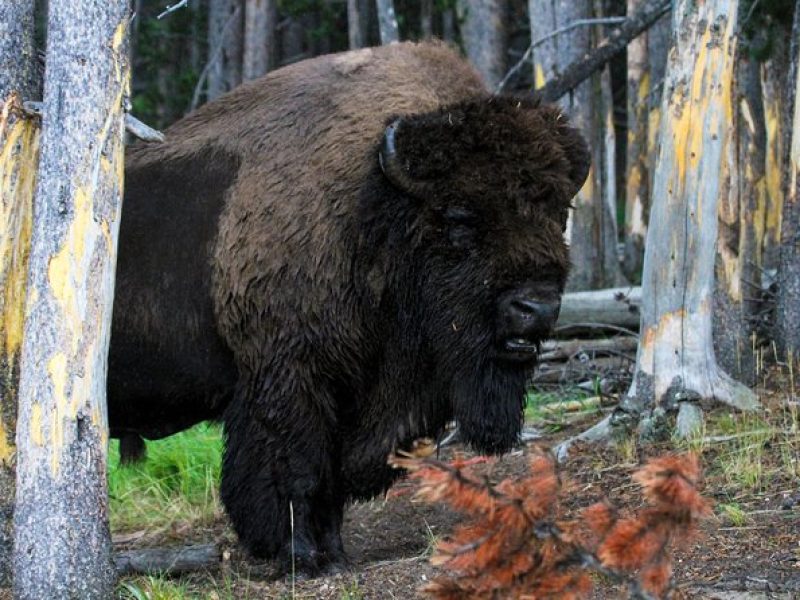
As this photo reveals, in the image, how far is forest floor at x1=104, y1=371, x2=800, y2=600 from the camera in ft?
16.5

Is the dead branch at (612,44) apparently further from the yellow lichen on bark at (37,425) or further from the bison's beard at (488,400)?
the yellow lichen on bark at (37,425)

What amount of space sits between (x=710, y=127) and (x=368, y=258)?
2.36 m

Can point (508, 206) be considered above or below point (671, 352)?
above

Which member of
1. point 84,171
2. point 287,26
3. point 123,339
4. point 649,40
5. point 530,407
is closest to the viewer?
point 84,171

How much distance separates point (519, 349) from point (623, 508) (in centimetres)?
108

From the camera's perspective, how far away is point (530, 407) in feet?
28.8

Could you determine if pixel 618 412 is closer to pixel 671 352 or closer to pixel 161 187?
pixel 671 352

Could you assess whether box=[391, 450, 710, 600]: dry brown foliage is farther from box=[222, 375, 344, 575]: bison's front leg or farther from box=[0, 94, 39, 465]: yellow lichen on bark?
box=[0, 94, 39, 465]: yellow lichen on bark

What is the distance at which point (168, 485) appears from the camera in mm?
7801

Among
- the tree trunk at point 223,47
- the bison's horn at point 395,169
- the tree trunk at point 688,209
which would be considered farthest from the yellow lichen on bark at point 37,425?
the tree trunk at point 223,47

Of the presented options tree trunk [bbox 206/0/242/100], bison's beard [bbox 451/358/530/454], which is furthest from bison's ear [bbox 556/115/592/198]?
tree trunk [bbox 206/0/242/100]

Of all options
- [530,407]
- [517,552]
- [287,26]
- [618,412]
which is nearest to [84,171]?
[517,552]

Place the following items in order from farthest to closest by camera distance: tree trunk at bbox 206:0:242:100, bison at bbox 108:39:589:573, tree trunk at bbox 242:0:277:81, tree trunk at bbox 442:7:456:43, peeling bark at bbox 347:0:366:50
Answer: tree trunk at bbox 442:7:456:43 < tree trunk at bbox 206:0:242:100 < tree trunk at bbox 242:0:277:81 < peeling bark at bbox 347:0:366:50 < bison at bbox 108:39:589:573

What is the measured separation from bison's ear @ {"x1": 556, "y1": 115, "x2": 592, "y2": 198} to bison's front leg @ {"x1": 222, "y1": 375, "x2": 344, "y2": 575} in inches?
64.8
